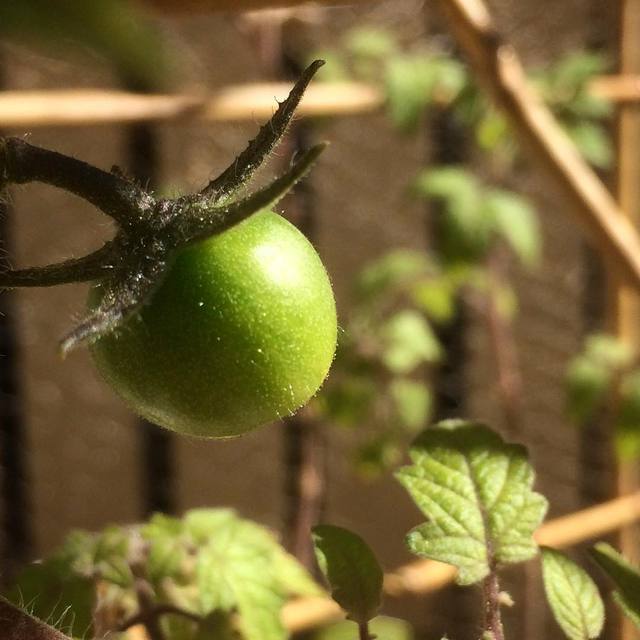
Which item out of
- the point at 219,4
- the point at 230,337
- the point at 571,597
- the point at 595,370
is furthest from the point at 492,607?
the point at 595,370

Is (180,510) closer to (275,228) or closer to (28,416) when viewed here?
(28,416)

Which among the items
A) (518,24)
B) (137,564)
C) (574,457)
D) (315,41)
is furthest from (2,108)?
(574,457)

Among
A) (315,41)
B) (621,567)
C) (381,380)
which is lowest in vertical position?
(621,567)

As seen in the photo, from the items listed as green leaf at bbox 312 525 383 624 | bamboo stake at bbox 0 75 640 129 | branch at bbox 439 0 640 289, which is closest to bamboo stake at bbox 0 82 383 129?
bamboo stake at bbox 0 75 640 129

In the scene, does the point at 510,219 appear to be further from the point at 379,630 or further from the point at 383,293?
the point at 379,630

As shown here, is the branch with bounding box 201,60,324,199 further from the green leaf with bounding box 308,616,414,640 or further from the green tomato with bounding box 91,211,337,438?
the green leaf with bounding box 308,616,414,640

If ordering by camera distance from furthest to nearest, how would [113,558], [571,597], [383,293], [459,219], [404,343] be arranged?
1. [383,293]
2. [404,343]
3. [459,219]
4. [113,558]
5. [571,597]
